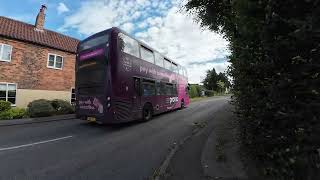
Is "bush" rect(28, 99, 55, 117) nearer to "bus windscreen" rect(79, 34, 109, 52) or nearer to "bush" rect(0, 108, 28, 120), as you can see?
"bush" rect(0, 108, 28, 120)

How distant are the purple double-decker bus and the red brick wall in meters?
10.2

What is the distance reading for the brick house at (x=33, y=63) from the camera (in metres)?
19.7

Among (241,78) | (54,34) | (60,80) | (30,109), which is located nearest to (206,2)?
(241,78)

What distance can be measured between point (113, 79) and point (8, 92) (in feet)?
42.1

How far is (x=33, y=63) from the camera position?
21.6 metres

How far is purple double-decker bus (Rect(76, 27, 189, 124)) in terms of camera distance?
1130 cm

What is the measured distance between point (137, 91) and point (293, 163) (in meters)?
10.0

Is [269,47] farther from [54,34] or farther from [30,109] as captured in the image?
[54,34]

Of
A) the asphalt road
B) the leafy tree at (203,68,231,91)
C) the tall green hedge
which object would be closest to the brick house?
the asphalt road

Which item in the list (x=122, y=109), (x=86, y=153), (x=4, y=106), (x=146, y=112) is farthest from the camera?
(x=4, y=106)

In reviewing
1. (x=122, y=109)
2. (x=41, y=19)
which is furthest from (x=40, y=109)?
(x=41, y=19)

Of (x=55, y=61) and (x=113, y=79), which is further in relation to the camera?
(x=55, y=61)

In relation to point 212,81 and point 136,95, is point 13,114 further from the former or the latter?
point 212,81

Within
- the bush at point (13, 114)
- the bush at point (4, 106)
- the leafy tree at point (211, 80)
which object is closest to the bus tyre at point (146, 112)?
the bush at point (13, 114)
